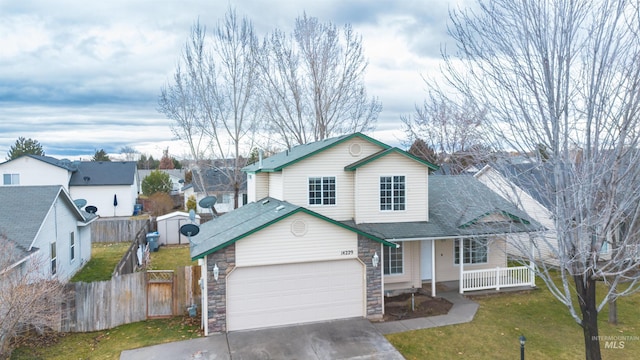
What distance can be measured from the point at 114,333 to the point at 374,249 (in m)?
8.18

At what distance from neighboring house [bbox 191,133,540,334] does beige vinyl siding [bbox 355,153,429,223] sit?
0.13 feet

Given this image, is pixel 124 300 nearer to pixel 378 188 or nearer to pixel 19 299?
pixel 19 299

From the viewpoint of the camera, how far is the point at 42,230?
13.4 metres

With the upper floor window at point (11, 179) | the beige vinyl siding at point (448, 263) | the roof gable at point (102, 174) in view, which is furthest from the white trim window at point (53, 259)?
the upper floor window at point (11, 179)

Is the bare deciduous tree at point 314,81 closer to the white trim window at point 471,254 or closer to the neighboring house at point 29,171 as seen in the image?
the white trim window at point 471,254

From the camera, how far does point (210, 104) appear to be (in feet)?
86.1

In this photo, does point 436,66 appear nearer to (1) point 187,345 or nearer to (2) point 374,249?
(2) point 374,249

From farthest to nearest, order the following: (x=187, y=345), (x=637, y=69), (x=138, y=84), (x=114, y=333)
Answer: (x=138, y=84), (x=114, y=333), (x=187, y=345), (x=637, y=69)

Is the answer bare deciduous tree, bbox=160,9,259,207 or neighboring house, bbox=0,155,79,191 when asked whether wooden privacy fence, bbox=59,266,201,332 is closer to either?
bare deciduous tree, bbox=160,9,259,207

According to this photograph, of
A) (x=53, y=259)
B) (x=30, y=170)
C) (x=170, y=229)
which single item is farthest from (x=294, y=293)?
(x=30, y=170)

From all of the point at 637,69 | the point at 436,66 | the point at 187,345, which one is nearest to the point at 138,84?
the point at 187,345

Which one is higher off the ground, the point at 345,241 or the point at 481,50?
the point at 481,50

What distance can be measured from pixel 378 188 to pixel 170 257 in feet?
41.5

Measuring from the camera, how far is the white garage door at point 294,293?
35.7 ft
